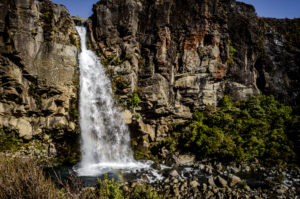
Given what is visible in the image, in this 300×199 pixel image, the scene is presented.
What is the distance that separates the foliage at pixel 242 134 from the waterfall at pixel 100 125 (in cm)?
477

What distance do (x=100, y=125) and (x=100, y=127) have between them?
0.19 meters

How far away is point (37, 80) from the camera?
14.1 meters

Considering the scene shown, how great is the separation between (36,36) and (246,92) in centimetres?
2411

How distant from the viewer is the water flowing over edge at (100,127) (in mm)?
15086

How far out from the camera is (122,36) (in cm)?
1986

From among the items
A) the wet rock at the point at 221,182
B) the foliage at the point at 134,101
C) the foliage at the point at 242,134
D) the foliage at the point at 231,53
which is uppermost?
the foliage at the point at 231,53

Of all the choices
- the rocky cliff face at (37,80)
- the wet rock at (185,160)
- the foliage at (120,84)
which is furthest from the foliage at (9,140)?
the wet rock at (185,160)

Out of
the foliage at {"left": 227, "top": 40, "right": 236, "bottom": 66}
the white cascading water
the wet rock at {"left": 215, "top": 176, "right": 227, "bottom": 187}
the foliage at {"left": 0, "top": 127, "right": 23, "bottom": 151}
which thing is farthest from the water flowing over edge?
the foliage at {"left": 227, "top": 40, "right": 236, "bottom": 66}

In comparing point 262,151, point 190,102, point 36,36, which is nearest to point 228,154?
point 262,151

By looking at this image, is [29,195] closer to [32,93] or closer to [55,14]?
[32,93]

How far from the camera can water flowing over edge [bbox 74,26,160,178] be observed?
49.5 ft

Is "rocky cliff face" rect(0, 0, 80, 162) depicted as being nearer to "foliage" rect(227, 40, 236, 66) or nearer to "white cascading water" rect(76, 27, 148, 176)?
"white cascading water" rect(76, 27, 148, 176)

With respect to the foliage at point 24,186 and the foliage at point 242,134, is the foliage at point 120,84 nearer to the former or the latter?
the foliage at point 242,134

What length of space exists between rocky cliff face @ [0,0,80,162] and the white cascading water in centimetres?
105
